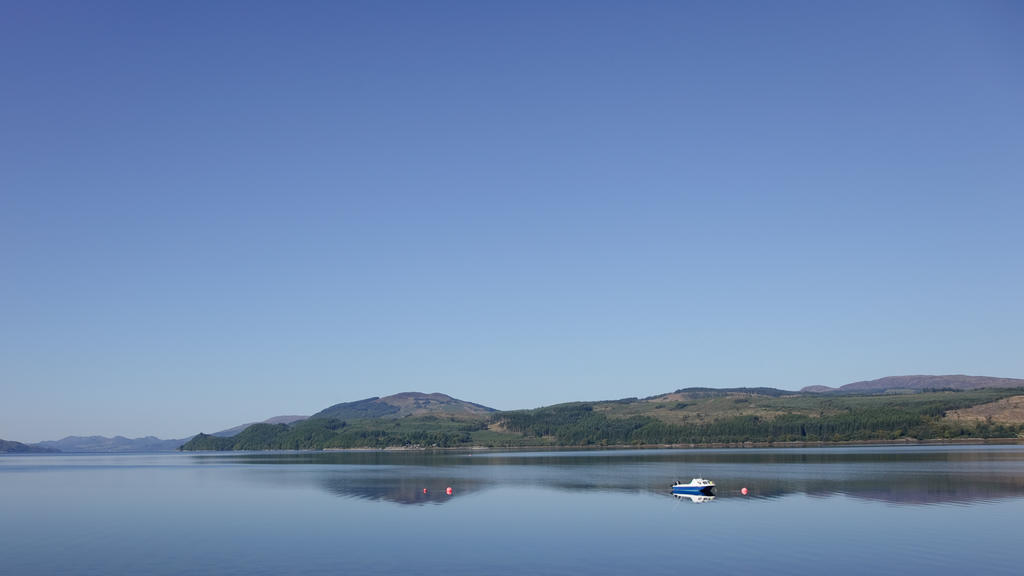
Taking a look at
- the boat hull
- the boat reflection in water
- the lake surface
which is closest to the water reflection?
the lake surface

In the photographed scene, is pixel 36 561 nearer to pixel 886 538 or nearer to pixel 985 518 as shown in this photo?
pixel 886 538

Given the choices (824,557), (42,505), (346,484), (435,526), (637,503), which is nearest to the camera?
(824,557)

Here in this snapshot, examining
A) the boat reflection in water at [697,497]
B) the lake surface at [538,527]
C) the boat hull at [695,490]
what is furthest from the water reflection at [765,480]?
the boat reflection in water at [697,497]

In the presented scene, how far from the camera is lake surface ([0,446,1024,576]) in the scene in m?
53.9

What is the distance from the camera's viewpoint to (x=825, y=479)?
115000 mm

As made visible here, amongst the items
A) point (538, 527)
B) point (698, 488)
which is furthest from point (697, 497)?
point (538, 527)

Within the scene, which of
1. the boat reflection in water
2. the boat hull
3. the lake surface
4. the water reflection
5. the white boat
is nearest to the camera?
the lake surface

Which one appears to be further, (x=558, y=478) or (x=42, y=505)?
(x=558, y=478)

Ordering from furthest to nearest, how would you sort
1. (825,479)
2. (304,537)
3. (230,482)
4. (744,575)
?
1. (230,482)
2. (825,479)
3. (304,537)
4. (744,575)

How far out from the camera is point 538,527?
239 feet

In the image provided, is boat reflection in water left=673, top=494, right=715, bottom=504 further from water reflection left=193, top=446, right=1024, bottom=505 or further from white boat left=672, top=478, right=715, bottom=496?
water reflection left=193, top=446, right=1024, bottom=505

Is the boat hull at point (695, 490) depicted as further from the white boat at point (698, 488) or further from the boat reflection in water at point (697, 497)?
the boat reflection in water at point (697, 497)

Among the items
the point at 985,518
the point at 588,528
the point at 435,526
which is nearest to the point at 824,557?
the point at 588,528

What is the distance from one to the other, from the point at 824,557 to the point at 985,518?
26801 millimetres
